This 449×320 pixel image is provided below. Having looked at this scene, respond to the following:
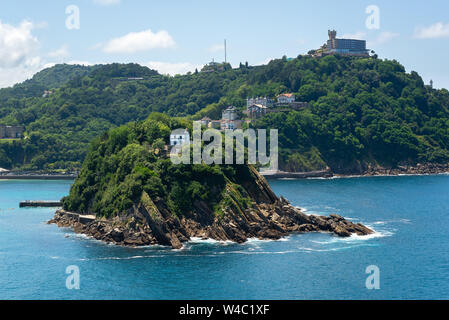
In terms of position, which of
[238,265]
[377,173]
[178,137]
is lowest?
[238,265]

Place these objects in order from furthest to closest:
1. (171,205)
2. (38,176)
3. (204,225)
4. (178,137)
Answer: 1. (38,176)
2. (178,137)
3. (171,205)
4. (204,225)

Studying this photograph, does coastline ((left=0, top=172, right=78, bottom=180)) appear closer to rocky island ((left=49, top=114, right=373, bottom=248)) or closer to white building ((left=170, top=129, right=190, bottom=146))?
rocky island ((left=49, top=114, right=373, bottom=248))

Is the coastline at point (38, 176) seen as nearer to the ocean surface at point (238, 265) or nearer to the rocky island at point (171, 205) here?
the ocean surface at point (238, 265)

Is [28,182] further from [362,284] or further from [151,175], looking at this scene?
[362,284]
